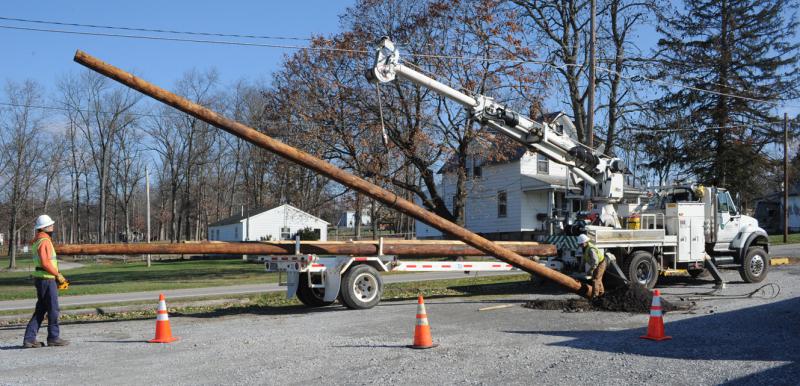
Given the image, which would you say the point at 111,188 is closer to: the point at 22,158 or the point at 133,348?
the point at 22,158

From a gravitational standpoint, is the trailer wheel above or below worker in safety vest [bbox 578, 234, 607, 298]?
below

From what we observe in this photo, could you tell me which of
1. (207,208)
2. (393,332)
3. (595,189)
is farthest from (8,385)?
(207,208)

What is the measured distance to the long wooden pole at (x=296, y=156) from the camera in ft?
33.1

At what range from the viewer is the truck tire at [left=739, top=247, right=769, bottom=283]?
1812cm

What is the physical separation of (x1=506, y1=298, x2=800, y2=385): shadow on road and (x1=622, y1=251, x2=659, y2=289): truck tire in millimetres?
4337

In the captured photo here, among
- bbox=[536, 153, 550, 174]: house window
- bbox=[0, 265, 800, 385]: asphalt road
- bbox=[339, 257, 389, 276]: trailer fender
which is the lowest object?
bbox=[0, 265, 800, 385]: asphalt road

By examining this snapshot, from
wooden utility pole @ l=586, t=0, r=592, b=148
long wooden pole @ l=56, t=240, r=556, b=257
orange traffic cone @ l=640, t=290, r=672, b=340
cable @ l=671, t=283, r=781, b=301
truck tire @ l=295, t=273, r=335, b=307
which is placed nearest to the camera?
orange traffic cone @ l=640, t=290, r=672, b=340

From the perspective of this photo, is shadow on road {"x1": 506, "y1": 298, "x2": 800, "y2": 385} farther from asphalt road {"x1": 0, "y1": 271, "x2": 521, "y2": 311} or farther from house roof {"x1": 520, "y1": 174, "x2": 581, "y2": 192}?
house roof {"x1": 520, "y1": 174, "x2": 581, "y2": 192}

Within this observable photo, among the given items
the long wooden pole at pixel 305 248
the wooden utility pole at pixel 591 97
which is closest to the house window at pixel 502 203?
the wooden utility pole at pixel 591 97

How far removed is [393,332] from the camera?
1078 centimetres

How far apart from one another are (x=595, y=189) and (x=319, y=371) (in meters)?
11.7

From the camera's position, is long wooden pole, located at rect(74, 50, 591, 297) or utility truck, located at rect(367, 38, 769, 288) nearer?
long wooden pole, located at rect(74, 50, 591, 297)

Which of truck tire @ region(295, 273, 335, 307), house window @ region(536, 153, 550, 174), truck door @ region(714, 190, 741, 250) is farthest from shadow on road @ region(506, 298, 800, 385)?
house window @ region(536, 153, 550, 174)

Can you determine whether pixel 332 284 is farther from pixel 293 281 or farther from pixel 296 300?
pixel 296 300
